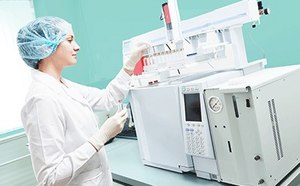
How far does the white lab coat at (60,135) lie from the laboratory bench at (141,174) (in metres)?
0.20

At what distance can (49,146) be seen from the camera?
1075 mm

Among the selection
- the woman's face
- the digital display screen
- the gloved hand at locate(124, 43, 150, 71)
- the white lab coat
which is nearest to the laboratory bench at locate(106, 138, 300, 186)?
the white lab coat

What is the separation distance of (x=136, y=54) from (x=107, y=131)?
54 cm

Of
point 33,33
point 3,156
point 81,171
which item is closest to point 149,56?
point 33,33

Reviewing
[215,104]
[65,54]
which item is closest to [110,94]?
[65,54]

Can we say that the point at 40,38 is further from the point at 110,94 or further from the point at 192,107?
the point at 192,107

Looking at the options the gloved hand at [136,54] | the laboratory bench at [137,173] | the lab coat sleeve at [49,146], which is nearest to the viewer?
the lab coat sleeve at [49,146]

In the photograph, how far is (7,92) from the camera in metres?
2.68

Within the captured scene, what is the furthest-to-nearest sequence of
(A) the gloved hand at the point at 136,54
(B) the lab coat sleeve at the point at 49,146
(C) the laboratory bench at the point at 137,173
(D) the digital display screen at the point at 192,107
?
(A) the gloved hand at the point at 136,54 < (C) the laboratory bench at the point at 137,173 < (D) the digital display screen at the point at 192,107 < (B) the lab coat sleeve at the point at 49,146

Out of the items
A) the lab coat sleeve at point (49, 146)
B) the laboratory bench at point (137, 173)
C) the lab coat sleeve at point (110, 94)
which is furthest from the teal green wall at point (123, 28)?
the lab coat sleeve at point (49, 146)

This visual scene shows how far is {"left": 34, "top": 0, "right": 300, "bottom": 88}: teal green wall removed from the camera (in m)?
1.59

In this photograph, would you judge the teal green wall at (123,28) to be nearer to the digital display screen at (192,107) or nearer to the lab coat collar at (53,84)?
the digital display screen at (192,107)

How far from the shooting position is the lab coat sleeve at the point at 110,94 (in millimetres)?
1623

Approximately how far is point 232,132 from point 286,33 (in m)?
0.83
